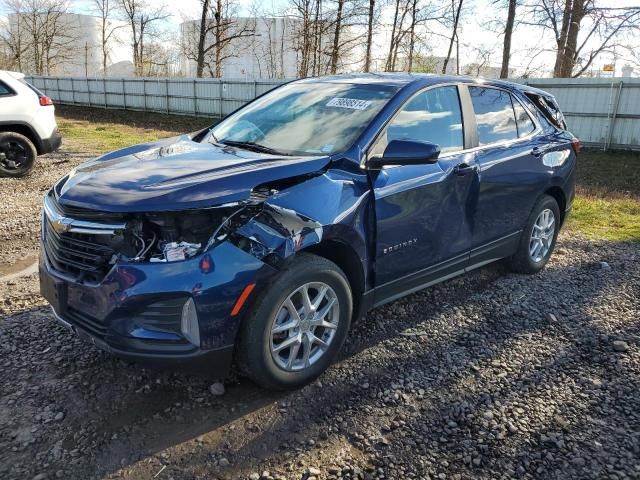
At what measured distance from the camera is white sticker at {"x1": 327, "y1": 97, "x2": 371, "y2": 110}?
346cm

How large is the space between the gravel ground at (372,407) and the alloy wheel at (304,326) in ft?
0.71

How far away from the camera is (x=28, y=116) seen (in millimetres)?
8625

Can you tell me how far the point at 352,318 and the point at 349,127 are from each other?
3.96ft

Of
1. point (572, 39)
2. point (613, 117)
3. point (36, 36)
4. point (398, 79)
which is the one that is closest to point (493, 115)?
point (398, 79)

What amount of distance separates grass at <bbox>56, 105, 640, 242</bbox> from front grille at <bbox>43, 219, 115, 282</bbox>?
589 centimetres

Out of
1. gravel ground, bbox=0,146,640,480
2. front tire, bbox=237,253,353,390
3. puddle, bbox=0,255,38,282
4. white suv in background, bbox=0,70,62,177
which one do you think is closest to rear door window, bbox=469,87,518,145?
gravel ground, bbox=0,146,640,480

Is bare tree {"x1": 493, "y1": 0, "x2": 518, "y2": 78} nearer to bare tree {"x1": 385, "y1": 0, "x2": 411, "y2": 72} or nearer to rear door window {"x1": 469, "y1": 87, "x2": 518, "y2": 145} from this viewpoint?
bare tree {"x1": 385, "y1": 0, "x2": 411, "y2": 72}

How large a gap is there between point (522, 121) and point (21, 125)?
311 inches

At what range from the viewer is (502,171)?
410cm

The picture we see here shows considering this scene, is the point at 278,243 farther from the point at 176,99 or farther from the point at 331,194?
the point at 176,99

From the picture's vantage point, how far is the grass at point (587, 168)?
23.4 feet

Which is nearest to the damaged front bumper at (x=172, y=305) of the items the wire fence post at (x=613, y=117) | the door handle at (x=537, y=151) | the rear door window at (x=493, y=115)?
the rear door window at (x=493, y=115)

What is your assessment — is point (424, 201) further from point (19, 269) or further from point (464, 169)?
point (19, 269)

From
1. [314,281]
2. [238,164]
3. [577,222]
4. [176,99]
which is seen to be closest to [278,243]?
[314,281]
